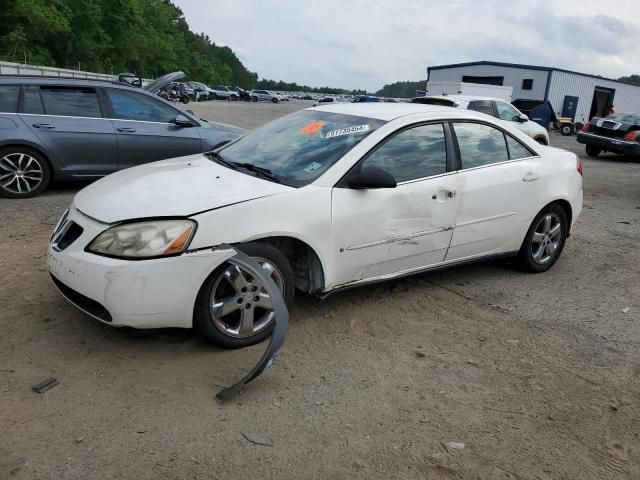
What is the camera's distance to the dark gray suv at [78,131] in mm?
7078

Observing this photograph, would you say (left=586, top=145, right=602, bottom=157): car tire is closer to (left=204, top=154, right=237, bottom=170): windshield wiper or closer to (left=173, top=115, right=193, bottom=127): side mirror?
(left=173, top=115, right=193, bottom=127): side mirror

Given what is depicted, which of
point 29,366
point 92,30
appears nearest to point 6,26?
point 92,30

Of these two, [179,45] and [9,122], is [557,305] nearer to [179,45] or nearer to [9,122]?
[9,122]

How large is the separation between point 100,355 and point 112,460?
3.29ft

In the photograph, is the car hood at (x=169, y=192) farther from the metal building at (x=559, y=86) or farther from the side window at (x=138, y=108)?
the metal building at (x=559, y=86)

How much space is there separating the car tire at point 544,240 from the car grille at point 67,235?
12.2ft

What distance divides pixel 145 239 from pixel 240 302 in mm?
689

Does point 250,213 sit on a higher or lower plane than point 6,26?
lower

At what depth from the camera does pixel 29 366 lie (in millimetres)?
3254

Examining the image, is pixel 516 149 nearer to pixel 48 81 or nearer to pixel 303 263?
Result: pixel 303 263

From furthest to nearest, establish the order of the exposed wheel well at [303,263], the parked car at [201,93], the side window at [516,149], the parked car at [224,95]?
the parked car at [224,95] < the parked car at [201,93] < the side window at [516,149] < the exposed wheel well at [303,263]

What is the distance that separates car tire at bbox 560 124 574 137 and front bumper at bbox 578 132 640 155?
14674 millimetres

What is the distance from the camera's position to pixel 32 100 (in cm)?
721

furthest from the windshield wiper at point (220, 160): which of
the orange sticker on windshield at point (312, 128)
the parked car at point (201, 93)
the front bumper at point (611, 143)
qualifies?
the parked car at point (201, 93)
